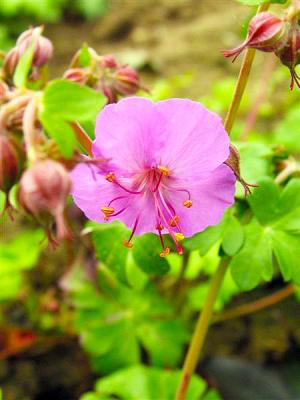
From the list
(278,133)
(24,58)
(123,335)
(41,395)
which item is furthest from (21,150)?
(278,133)

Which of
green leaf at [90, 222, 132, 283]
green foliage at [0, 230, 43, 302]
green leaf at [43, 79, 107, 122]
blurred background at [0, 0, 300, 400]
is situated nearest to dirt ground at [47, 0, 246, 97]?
blurred background at [0, 0, 300, 400]

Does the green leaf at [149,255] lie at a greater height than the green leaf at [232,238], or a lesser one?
lesser

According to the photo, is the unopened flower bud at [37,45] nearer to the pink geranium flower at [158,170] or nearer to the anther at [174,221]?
the pink geranium flower at [158,170]

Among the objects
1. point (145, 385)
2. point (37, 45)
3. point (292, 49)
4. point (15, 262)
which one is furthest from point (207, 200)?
point (15, 262)

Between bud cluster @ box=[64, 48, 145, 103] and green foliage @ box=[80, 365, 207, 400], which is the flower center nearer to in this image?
bud cluster @ box=[64, 48, 145, 103]

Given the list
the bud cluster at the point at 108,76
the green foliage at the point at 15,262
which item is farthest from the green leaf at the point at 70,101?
the green foliage at the point at 15,262

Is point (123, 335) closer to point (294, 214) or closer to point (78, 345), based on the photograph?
point (78, 345)
